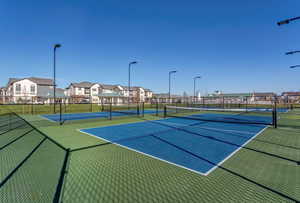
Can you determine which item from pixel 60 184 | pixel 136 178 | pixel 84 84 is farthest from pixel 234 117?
pixel 84 84

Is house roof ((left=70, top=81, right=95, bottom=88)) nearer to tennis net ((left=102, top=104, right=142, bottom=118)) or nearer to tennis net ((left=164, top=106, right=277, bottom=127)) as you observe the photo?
tennis net ((left=102, top=104, right=142, bottom=118))

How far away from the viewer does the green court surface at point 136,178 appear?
8.63ft

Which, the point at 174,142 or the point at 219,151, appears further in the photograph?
the point at 174,142

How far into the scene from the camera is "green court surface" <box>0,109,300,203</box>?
2631mm

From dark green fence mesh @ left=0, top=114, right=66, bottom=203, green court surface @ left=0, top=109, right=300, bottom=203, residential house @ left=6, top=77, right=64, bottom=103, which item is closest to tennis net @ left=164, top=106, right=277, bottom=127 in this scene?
green court surface @ left=0, top=109, right=300, bottom=203

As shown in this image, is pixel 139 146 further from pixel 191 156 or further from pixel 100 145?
pixel 191 156

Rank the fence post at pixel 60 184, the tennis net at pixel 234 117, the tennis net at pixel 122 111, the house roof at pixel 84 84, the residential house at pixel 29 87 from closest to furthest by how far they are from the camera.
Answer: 1. the fence post at pixel 60 184
2. the tennis net at pixel 234 117
3. the tennis net at pixel 122 111
4. the residential house at pixel 29 87
5. the house roof at pixel 84 84

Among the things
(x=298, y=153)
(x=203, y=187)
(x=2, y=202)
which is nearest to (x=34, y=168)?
Result: (x=2, y=202)

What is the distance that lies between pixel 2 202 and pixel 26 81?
175 feet

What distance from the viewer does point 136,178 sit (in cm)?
324

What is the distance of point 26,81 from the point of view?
44.1 m

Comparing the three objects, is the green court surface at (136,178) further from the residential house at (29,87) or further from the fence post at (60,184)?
the residential house at (29,87)

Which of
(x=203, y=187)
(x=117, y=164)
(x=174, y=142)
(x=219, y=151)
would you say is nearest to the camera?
(x=203, y=187)

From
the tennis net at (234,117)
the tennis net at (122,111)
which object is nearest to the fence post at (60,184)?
the tennis net at (234,117)
